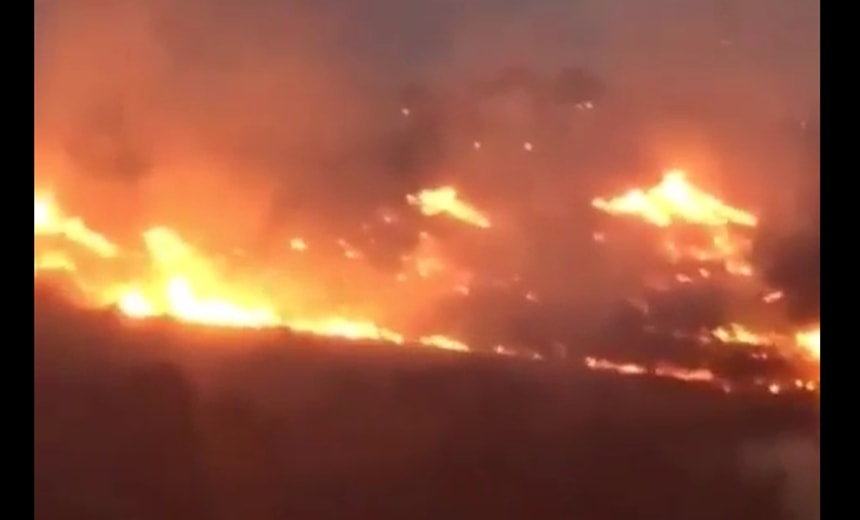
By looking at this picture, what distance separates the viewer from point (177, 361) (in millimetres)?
1933

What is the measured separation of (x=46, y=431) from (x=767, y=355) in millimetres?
1351

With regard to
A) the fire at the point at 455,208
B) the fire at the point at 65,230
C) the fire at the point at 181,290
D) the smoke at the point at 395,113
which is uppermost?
the smoke at the point at 395,113

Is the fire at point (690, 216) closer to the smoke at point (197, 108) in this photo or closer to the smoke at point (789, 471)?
the smoke at point (789, 471)

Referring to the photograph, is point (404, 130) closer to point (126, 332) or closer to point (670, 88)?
point (670, 88)

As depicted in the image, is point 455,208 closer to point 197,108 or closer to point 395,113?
point 395,113

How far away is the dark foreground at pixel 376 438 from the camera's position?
1.90 metres

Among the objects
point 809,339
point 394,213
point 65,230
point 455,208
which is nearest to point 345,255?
point 394,213

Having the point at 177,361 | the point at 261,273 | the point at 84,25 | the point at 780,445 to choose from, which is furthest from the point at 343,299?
the point at 780,445

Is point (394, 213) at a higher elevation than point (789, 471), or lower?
higher

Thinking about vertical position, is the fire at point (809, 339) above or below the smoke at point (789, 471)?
above

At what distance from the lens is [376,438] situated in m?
1.93

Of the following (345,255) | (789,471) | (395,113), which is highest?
(395,113)

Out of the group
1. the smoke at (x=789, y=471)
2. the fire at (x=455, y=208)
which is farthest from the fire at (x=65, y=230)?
the smoke at (x=789, y=471)

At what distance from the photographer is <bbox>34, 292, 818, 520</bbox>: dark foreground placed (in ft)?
6.24
